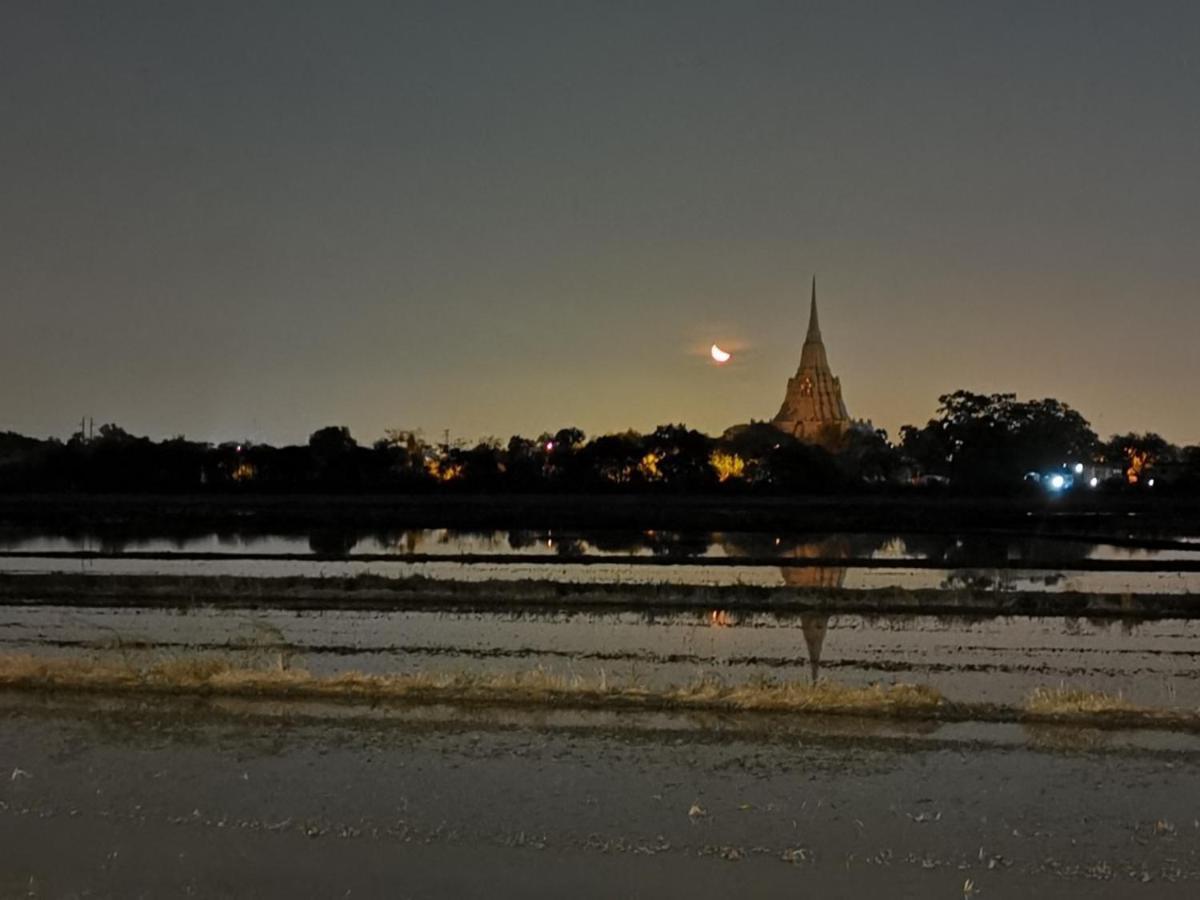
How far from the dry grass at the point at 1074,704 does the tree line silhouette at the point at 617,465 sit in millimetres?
55745

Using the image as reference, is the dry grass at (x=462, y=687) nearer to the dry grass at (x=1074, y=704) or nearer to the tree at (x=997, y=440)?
the dry grass at (x=1074, y=704)

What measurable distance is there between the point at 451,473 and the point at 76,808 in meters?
72.8

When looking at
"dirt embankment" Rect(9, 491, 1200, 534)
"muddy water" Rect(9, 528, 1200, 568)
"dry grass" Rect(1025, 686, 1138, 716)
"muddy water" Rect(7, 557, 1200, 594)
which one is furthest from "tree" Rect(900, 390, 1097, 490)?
"dry grass" Rect(1025, 686, 1138, 716)

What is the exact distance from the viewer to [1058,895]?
689 centimetres

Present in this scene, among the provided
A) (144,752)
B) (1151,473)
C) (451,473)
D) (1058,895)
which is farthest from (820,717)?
(1151,473)

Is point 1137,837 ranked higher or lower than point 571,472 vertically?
lower

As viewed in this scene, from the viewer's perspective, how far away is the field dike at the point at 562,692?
11.4 m

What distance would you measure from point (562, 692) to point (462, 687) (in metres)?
1.10

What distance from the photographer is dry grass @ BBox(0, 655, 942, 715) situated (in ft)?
38.1

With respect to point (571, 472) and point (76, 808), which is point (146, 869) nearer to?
point (76, 808)

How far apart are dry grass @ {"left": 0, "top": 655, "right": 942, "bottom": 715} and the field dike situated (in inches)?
0.4

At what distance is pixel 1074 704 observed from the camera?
11422 mm

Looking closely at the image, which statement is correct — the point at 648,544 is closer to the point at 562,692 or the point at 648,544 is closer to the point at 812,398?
the point at 562,692

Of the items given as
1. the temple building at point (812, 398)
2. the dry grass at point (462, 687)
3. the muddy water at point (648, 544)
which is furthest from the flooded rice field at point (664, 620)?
the temple building at point (812, 398)
